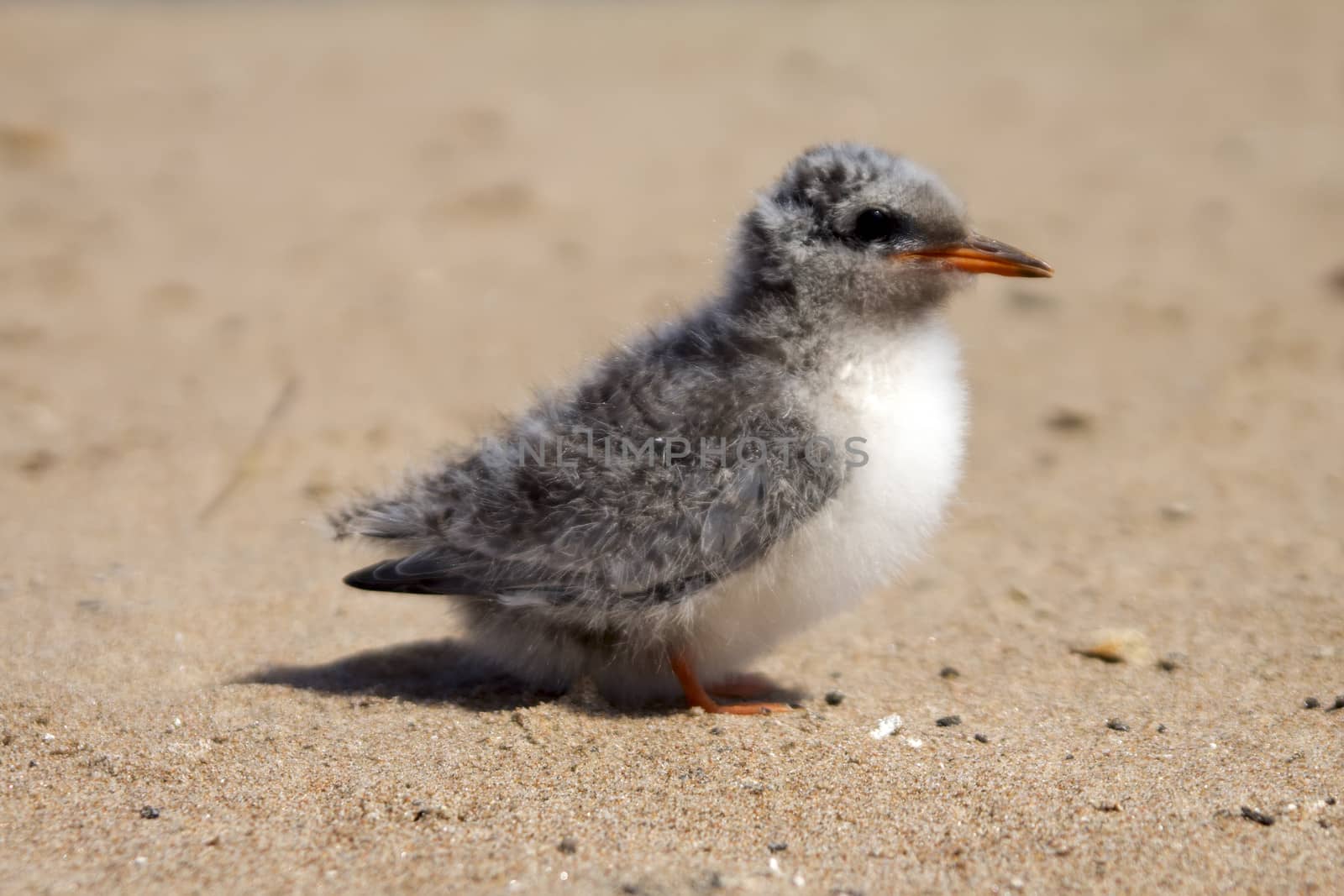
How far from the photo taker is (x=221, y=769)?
338 cm

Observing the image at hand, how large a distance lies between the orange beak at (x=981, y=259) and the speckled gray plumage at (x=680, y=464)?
2.0 inches

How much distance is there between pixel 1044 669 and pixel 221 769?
99.6 inches

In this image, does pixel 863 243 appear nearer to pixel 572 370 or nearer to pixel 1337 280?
pixel 572 370

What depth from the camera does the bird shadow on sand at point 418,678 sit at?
3979mm

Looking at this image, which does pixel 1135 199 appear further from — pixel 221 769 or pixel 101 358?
pixel 221 769

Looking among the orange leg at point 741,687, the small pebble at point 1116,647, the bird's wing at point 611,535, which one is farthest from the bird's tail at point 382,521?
the small pebble at point 1116,647

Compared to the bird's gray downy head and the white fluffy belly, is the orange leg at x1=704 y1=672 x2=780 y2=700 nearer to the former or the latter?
the white fluffy belly

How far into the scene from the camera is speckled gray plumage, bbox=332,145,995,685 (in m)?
3.55

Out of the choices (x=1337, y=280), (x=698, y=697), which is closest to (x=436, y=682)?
(x=698, y=697)

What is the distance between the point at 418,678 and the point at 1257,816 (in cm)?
248

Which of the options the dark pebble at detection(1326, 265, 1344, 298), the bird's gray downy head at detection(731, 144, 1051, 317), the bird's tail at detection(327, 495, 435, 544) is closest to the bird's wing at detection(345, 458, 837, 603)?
the bird's tail at detection(327, 495, 435, 544)

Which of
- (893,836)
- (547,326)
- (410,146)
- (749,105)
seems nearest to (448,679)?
(893,836)

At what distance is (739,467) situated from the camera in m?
3.53

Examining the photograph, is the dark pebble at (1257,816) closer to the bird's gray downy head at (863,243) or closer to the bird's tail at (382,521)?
the bird's gray downy head at (863,243)
